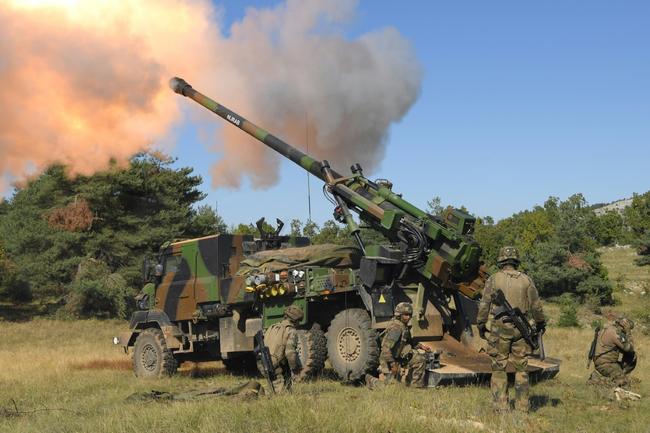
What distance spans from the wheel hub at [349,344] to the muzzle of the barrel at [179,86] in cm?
737

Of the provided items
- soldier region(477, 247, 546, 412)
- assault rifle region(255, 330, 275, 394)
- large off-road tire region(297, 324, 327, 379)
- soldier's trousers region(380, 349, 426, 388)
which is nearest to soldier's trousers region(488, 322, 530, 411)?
soldier region(477, 247, 546, 412)

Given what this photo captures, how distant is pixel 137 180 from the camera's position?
3538cm

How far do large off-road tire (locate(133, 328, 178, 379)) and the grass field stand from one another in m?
0.28

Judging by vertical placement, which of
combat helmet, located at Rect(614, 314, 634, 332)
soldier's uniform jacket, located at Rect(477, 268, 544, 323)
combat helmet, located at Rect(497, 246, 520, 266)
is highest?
combat helmet, located at Rect(497, 246, 520, 266)

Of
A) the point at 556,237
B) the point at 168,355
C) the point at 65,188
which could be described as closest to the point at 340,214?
the point at 168,355

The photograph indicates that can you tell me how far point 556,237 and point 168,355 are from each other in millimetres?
33487

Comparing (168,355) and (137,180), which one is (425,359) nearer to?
(168,355)

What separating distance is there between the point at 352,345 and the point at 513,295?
12.1ft

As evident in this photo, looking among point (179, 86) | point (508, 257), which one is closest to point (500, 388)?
point (508, 257)

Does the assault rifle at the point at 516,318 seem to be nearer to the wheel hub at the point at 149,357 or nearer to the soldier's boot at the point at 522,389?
the soldier's boot at the point at 522,389

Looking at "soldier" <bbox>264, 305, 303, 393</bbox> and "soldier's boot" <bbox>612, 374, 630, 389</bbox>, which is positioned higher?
"soldier" <bbox>264, 305, 303, 393</bbox>

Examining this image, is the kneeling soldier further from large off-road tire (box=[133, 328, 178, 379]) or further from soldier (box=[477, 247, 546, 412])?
large off-road tire (box=[133, 328, 178, 379])

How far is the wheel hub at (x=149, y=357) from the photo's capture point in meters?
14.7

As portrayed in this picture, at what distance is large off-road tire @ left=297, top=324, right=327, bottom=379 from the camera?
12.1m
